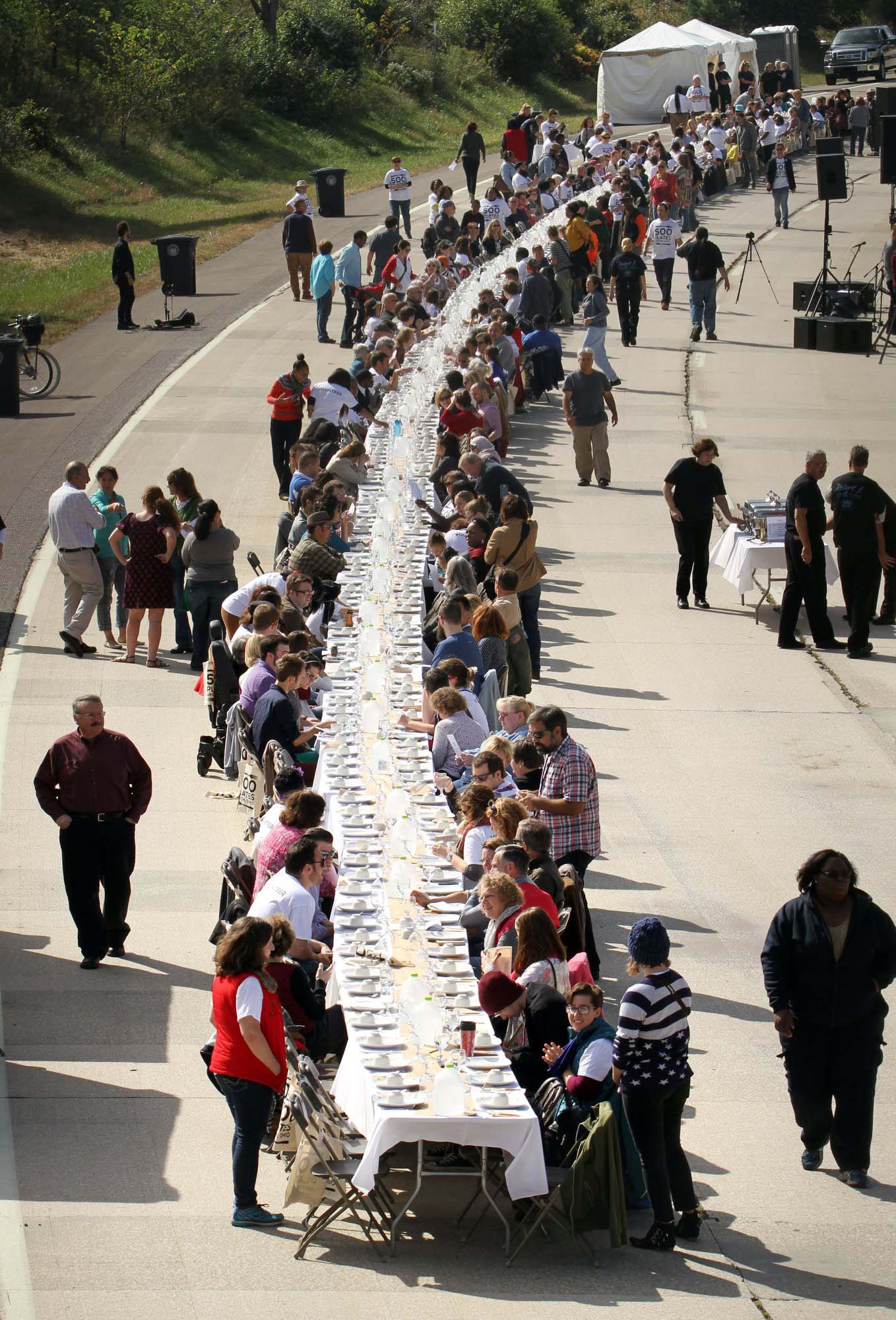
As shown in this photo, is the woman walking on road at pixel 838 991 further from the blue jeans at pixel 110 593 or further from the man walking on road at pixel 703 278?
the man walking on road at pixel 703 278

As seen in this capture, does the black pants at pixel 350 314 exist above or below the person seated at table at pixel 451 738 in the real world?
above

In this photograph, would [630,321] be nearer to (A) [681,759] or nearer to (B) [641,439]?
(B) [641,439]

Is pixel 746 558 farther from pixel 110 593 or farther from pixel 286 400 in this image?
pixel 110 593

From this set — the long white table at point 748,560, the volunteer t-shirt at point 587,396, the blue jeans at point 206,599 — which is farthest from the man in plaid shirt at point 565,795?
the volunteer t-shirt at point 587,396

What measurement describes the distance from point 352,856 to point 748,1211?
270cm

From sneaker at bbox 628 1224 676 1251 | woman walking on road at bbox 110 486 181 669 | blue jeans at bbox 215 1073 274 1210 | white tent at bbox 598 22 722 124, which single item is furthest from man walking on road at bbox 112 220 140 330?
white tent at bbox 598 22 722 124

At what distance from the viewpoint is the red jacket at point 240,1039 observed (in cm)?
730

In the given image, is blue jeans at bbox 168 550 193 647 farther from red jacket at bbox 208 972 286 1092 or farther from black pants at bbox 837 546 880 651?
red jacket at bbox 208 972 286 1092

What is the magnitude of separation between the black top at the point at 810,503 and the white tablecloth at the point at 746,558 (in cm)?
75

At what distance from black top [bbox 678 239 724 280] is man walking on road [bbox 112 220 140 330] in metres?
8.46

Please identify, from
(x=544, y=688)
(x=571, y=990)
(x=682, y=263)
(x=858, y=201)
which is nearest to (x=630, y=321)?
(x=682, y=263)

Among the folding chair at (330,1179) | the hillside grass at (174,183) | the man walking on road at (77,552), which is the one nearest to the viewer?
the folding chair at (330,1179)

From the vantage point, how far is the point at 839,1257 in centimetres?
721

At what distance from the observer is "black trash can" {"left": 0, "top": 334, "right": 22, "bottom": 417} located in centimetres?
2383
